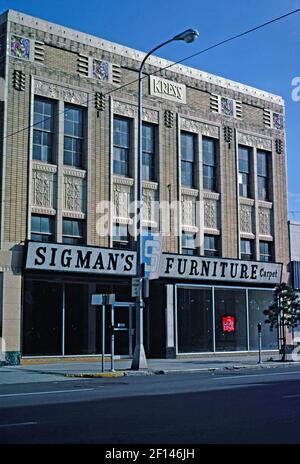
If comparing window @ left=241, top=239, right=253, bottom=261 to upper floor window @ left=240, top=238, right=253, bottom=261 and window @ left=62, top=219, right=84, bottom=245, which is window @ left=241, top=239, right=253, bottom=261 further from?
window @ left=62, top=219, right=84, bottom=245

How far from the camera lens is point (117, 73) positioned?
29172 millimetres

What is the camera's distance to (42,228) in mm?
26156

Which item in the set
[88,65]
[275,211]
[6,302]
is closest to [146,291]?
[6,302]

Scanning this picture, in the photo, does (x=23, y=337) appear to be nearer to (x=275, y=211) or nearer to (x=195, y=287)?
(x=195, y=287)

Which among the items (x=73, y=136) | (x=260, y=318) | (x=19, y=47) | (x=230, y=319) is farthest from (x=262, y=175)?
(x=19, y=47)

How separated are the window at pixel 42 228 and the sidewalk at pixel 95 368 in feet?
16.0

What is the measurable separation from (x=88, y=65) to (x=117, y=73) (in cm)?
151

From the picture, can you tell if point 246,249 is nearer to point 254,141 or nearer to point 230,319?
point 230,319

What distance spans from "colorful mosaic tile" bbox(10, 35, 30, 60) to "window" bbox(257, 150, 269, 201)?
1435 cm

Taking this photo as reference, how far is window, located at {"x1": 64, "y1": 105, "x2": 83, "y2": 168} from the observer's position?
27.4 meters

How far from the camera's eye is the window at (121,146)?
1144 inches
